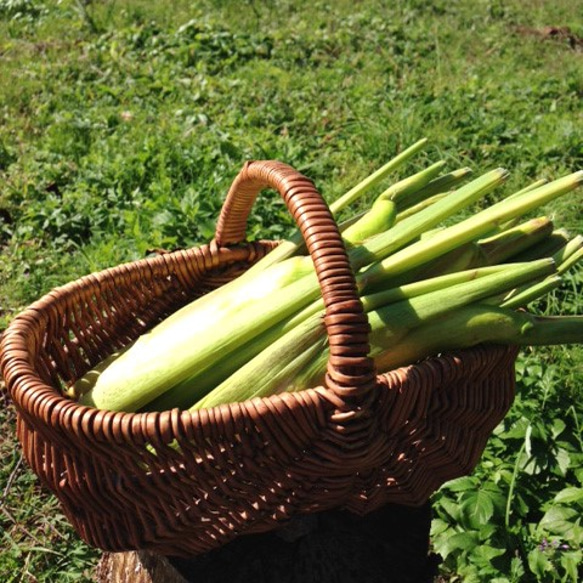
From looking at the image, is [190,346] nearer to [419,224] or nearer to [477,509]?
[419,224]

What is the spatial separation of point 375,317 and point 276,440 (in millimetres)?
436

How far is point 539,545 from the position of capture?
222 cm

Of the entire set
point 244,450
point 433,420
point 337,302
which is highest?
point 337,302

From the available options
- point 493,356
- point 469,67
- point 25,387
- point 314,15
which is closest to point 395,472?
point 493,356

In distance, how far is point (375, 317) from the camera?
1816mm

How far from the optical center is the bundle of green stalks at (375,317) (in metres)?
1.80

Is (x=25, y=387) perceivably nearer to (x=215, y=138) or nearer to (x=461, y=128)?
(x=215, y=138)

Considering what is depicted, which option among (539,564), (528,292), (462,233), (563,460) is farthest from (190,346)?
(563,460)

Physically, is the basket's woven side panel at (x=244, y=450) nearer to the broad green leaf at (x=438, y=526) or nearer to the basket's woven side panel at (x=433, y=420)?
the basket's woven side panel at (x=433, y=420)

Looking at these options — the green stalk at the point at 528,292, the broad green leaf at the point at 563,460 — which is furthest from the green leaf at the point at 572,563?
the green stalk at the point at 528,292

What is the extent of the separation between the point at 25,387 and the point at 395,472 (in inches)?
34.5

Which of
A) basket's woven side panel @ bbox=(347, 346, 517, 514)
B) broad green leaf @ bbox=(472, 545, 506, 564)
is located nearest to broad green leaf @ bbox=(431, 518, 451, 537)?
broad green leaf @ bbox=(472, 545, 506, 564)

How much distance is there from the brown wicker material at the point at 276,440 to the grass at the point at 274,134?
560 mm

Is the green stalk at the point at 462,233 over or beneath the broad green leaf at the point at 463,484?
over
